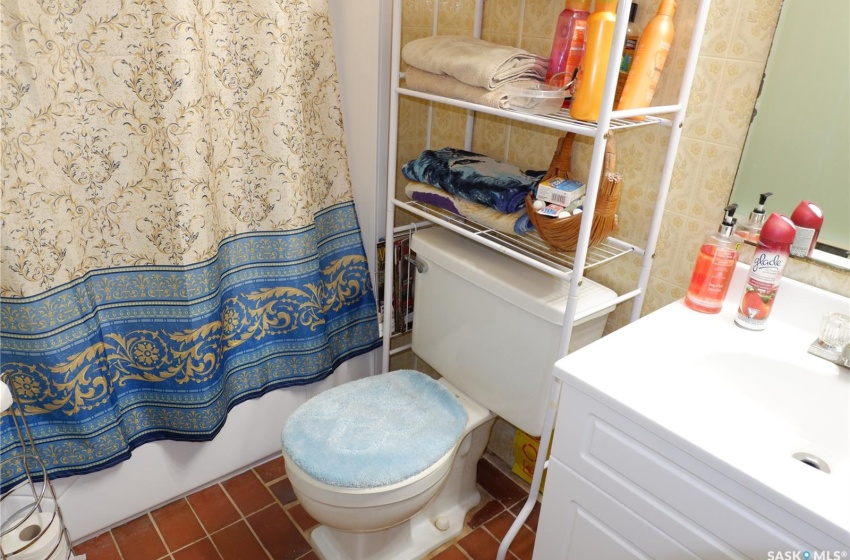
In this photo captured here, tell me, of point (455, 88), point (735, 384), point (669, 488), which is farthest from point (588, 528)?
point (455, 88)

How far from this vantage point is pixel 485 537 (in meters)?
1.65

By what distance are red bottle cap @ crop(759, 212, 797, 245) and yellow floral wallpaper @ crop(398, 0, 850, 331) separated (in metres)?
0.09

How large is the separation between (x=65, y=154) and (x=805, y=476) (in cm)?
146

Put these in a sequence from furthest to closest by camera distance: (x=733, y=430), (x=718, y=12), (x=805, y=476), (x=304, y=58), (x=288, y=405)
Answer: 1. (x=288, y=405)
2. (x=304, y=58)
3. (x=718, y=12)
4. (x=733, y=430)
5. (x=805, y=476)

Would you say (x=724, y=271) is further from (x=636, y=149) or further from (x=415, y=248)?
(x=415, y=248)

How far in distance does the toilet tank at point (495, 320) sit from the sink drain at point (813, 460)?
46 cm

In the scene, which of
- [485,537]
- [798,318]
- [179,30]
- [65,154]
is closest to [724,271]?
[798,318]

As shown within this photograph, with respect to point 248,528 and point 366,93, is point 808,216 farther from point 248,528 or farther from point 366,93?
point 248,528

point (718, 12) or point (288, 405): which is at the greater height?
point (718, 12)

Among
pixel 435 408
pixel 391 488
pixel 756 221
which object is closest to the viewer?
pixel 756 221

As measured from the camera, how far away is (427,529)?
5.35 ft

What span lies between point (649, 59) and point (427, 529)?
4.33ft

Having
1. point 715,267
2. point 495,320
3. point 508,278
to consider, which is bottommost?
point 495,320

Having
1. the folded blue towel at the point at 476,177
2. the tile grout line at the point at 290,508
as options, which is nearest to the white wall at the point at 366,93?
the folded blue towel at the point at 476,177
